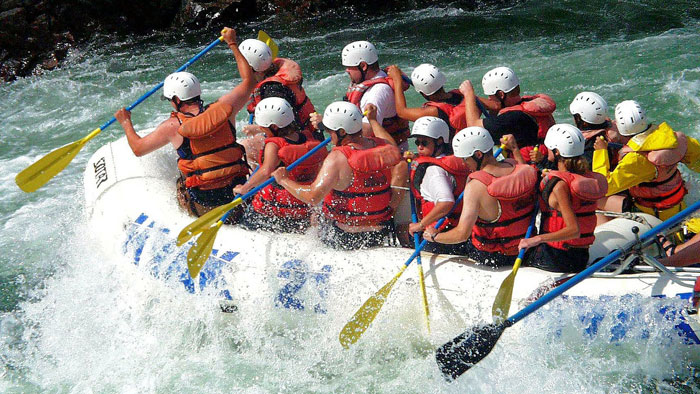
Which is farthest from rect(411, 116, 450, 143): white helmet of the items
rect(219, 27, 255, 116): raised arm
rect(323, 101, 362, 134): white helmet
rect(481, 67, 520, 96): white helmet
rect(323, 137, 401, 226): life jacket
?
rect(219, 27, 255, 116): raised arm

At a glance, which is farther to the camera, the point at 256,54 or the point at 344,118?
the point at 256,54

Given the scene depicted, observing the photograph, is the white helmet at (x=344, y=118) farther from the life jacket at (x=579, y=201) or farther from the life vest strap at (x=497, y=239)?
the life jacket at (x=579, y=201)

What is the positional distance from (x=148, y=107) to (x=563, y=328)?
7.49 m

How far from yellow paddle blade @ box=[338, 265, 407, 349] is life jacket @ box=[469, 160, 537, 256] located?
21.2 inches

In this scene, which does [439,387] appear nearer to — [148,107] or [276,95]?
[276,95]

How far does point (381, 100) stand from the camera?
548 cm

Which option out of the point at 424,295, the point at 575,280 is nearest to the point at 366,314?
the point at 424,295

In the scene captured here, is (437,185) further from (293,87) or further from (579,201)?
(293,87)

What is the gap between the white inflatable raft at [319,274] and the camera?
13.8 ft

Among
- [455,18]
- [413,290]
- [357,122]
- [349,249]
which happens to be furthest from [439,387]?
[455,18]

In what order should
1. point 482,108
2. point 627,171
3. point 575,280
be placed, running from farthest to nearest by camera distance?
point 482,108
point 627,171
point 575,280

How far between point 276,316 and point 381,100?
6.07ft

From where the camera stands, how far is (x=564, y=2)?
12602 mm

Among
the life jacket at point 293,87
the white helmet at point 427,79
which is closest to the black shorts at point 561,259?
the white helmet at point 427,79
